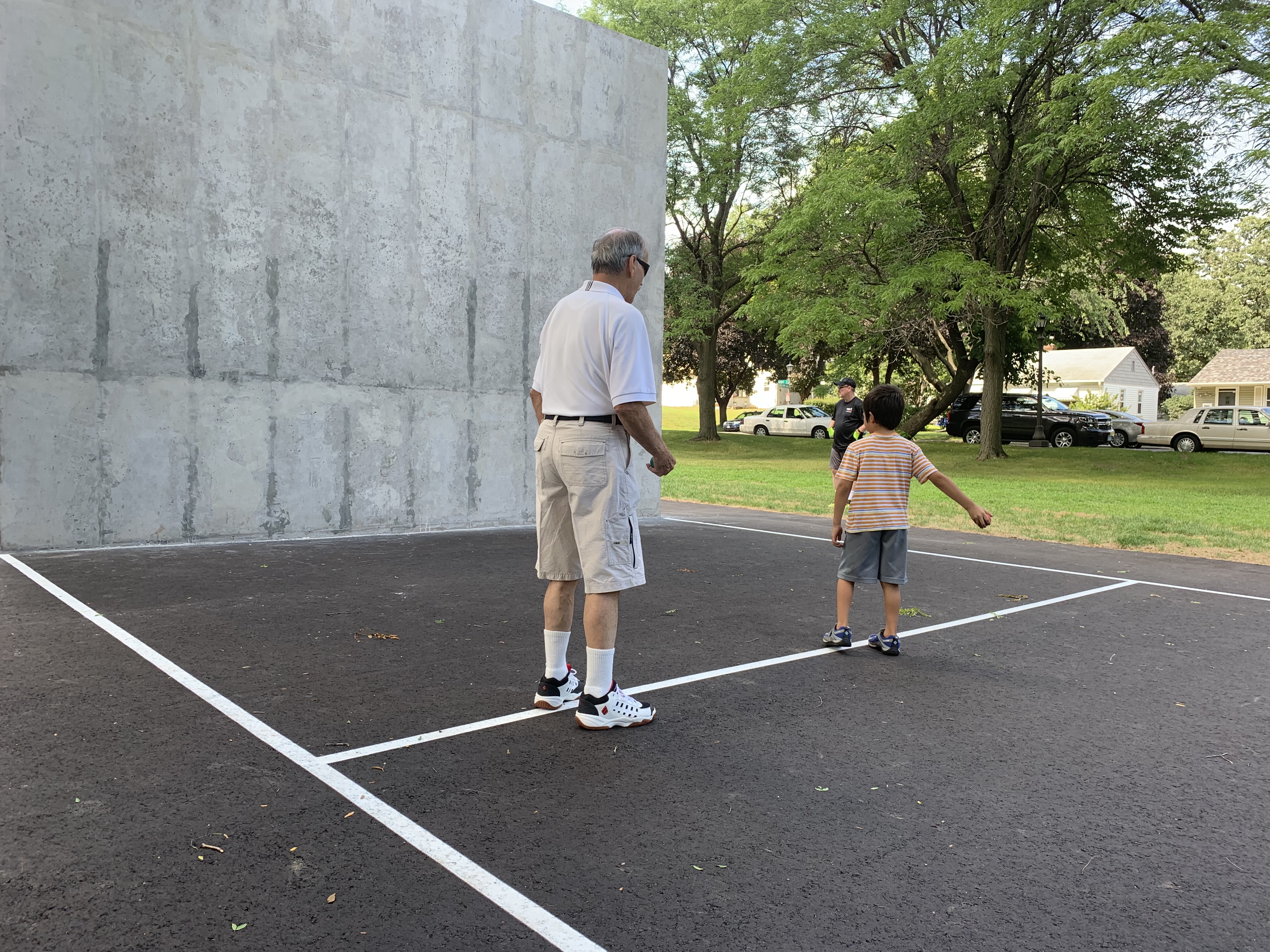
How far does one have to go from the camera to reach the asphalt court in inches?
111

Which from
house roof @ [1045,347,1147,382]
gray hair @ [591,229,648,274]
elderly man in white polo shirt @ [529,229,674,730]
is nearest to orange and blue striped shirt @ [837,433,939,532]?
elderly man in white polo shirt @ [529,229,674,730]

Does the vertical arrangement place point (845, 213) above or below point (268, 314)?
above

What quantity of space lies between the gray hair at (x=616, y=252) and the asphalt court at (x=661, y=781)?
6.83 feet

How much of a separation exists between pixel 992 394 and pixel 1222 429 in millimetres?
13170

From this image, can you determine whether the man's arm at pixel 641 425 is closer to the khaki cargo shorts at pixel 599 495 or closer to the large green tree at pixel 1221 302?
the khaki cargo shorts at pixel 599 495

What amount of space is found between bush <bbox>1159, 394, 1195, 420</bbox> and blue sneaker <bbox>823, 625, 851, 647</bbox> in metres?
60.5

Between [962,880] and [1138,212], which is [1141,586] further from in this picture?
[1138,212]

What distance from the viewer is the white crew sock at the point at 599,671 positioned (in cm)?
435

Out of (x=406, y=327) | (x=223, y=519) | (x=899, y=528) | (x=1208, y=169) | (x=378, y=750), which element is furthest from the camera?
(x=1208, y=169)

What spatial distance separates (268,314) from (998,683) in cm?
805

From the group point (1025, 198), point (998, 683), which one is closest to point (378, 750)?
point (998, 683)

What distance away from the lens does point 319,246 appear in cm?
1048

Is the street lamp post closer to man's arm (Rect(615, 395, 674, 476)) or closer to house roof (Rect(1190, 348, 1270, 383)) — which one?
house roof (Rect(1190, 348, 1270, 383))

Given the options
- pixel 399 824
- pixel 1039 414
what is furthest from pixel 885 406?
pixel 1039 414
